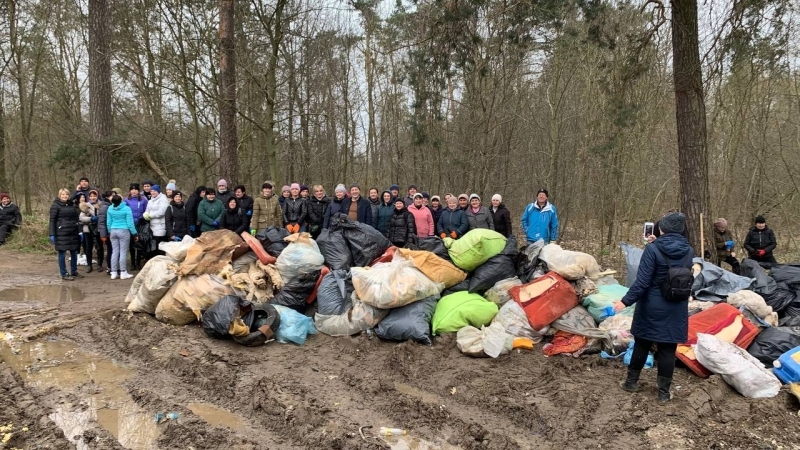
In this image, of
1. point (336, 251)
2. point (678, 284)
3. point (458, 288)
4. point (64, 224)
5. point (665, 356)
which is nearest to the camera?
point (678, 284)

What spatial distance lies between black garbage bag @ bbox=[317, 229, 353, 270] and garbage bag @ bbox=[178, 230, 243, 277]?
1.06 metres

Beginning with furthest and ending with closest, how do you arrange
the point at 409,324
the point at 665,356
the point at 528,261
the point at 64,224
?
the point at 64,224, the point at 528,261, the point at 409,324, the point at 665,356

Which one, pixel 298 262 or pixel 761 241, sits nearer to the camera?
pixel 298 262

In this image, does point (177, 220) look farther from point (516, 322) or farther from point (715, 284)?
point (715, 284)

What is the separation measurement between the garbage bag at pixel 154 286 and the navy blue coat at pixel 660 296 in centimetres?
484

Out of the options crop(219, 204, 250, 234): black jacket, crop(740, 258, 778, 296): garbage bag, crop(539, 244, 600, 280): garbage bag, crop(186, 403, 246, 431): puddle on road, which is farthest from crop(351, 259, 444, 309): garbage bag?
crop(740, 258, 778, 296): garbage bag

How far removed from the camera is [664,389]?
365cm

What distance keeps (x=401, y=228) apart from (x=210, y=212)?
3.02 metres

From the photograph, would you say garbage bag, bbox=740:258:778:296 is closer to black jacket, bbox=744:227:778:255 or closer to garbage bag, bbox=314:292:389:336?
black jacket, bbox=744:227:778:255

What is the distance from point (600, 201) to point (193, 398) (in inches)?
464

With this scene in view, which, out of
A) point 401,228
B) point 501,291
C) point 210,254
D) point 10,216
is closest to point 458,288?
point 501,291

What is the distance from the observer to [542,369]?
427 cm

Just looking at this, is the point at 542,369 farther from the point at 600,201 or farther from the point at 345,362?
the point at 600,201

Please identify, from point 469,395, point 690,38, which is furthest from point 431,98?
point 469,395
